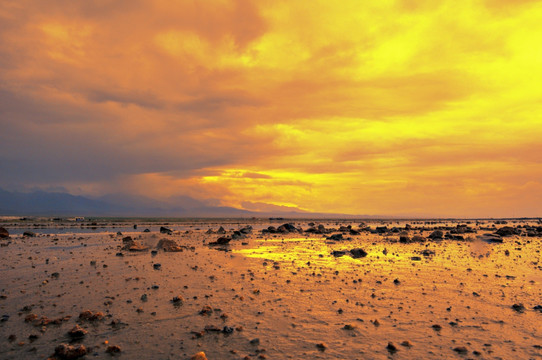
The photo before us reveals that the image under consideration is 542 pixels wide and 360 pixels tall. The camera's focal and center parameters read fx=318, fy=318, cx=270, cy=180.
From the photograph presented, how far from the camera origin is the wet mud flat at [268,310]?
25.7 ft

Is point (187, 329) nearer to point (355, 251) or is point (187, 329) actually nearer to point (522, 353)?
point (522, 353)

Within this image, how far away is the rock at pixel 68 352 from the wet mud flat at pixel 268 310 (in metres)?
0.04

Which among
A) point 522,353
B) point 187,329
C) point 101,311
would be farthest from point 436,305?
point 101,311

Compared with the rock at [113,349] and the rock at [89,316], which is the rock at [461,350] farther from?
the rock at [89,316]

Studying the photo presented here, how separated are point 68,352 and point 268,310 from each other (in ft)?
18.8

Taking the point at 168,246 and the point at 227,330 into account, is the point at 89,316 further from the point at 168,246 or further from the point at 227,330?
the point at 168,246

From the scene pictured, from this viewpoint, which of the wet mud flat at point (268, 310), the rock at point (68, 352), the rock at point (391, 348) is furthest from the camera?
the wet mud flat at point (268, 310)

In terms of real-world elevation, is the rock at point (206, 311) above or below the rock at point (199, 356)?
below

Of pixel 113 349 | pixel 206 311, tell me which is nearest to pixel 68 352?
pixel 113 349

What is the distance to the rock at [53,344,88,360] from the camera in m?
7.14

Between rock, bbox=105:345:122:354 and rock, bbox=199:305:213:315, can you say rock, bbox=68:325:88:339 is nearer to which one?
rock, bbox=105:345:122:354

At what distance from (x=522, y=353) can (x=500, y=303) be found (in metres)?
4.74

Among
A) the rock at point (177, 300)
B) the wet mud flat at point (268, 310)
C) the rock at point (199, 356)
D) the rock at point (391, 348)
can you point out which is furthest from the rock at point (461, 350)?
the rock at point (177, 300)

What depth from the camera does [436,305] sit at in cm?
1141
